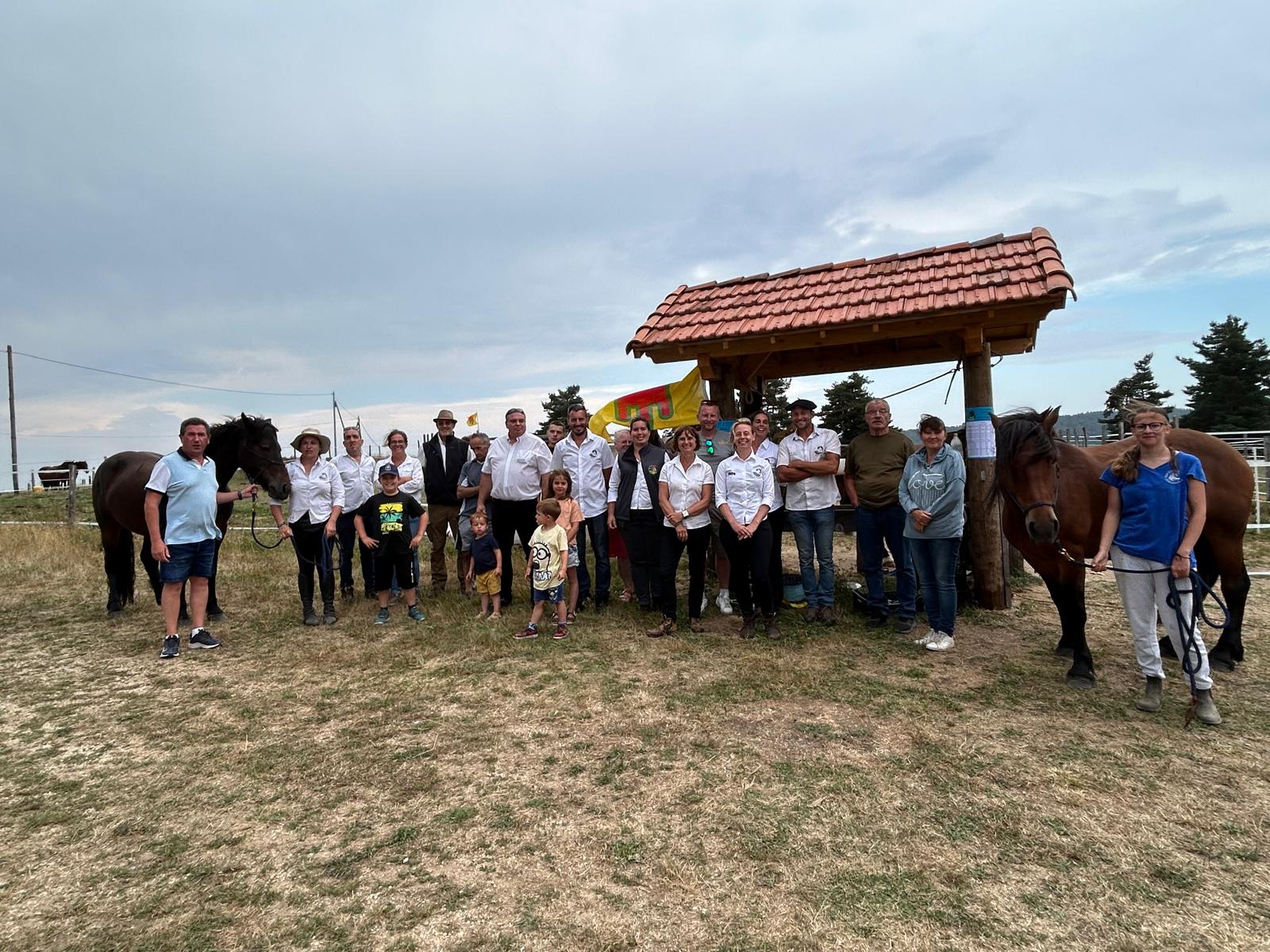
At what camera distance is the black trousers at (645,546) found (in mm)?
5684

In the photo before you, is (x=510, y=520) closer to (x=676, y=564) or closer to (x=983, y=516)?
(x=676, y=564)

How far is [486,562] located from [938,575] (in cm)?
380

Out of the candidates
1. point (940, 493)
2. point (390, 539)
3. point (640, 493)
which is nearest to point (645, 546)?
point (640, 493)

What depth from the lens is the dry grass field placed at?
84.2 inches

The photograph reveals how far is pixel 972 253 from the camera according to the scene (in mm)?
6223

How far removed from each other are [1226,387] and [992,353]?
122 ft

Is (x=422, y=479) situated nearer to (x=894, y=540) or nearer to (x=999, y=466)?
(x=894, y=540)

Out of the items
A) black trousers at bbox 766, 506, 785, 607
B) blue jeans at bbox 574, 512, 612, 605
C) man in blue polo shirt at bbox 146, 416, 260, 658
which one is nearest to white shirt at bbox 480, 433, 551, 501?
blue jeans at bbox 574, 512, 612, 605

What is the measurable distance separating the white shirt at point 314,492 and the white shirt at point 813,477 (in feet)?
13.2

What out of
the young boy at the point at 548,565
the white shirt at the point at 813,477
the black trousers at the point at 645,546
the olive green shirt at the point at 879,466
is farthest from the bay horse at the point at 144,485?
the olive green shirt at the point at 879,466

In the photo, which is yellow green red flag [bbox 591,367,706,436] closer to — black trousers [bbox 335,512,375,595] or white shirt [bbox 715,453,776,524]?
white shirt [bbox 715,453,776,524]

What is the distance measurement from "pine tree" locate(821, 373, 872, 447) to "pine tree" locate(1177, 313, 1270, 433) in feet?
59.9

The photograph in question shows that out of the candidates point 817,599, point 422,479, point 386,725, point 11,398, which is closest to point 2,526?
point 422,479

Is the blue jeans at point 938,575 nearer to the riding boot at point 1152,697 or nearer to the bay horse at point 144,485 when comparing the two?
the riding boot at point 1152,697
